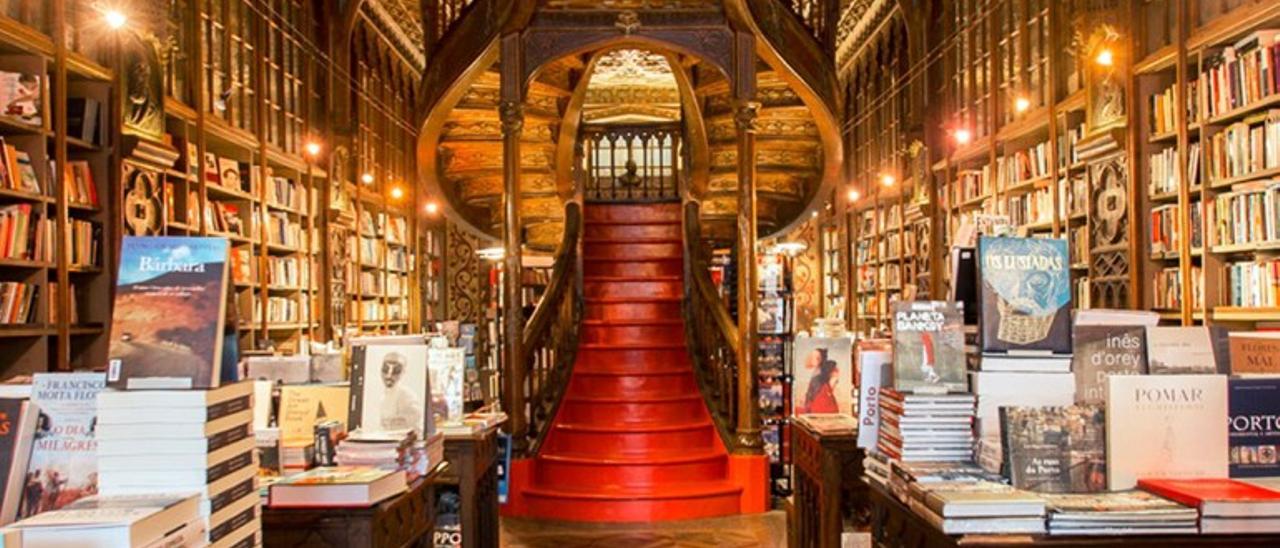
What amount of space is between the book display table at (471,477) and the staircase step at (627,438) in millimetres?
2572

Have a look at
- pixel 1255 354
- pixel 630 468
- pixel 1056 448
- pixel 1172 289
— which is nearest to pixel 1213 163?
pixel 1172 289

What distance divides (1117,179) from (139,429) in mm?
6479

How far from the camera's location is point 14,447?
7.13 ft

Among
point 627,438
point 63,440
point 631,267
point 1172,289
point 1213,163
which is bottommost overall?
point 627,438

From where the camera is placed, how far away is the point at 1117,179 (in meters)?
7.17

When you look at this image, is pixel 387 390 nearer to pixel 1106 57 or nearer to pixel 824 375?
pixel 824 375

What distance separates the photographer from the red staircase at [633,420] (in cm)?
694

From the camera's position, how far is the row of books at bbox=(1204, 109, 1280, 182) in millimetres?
5508

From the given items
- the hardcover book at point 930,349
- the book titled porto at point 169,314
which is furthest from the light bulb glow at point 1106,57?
the book titled porto at point 169,314

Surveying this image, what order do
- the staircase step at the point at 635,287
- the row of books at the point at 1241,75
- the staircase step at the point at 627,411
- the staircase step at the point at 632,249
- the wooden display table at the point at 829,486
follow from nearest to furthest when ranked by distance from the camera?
the wooden display table at the point at 829,486
the row of books at the point at 1241,75
the staircase step at the point at 627,411
the staircase step at the point at 635,287
the staircase step at the point at 632,249

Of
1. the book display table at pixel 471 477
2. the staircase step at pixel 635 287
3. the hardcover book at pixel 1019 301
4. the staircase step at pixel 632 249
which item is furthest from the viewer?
the staircase step at pixel 632 249

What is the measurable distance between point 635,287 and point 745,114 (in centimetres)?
218

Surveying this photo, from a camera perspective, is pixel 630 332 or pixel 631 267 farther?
pixel 631 267

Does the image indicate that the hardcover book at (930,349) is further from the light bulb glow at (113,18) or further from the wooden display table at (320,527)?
the light bulb glow at (113,18)
